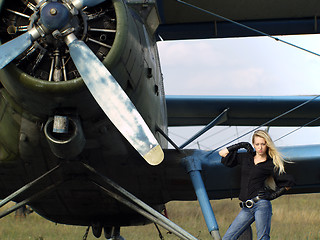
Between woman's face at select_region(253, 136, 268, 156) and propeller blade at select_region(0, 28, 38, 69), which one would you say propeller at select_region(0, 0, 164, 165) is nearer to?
propeller blade at select_region(0, 28, 38, 69)

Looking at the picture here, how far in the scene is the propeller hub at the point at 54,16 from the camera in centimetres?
473

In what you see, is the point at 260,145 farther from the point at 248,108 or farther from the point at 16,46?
the point at 248,108

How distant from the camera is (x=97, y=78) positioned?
16.2 ft

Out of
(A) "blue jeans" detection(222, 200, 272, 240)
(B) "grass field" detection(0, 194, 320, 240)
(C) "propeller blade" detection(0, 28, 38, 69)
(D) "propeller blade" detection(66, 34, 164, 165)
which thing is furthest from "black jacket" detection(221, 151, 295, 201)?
(B) "grass field" detection(0, 194, 320, 240)

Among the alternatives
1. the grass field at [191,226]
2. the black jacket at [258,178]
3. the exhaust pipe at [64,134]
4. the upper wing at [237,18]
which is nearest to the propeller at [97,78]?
the exhaust pipe at [64,134]

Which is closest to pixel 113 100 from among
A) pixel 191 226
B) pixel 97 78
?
pixel 97 78

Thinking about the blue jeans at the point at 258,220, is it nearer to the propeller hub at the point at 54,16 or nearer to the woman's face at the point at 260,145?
the woman's face at the point at 260,145

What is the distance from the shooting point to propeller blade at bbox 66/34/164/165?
16.0 feet

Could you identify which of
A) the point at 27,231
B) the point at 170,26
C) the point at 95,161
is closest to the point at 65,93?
the point at 95,161

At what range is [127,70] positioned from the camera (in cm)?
544

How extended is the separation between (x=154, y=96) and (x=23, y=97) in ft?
5.87

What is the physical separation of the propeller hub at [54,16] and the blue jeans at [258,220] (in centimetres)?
243

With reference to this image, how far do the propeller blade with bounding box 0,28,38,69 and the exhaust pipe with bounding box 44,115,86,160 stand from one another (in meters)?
0.69

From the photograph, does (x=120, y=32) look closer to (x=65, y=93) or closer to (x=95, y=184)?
(x=65, y=93)
